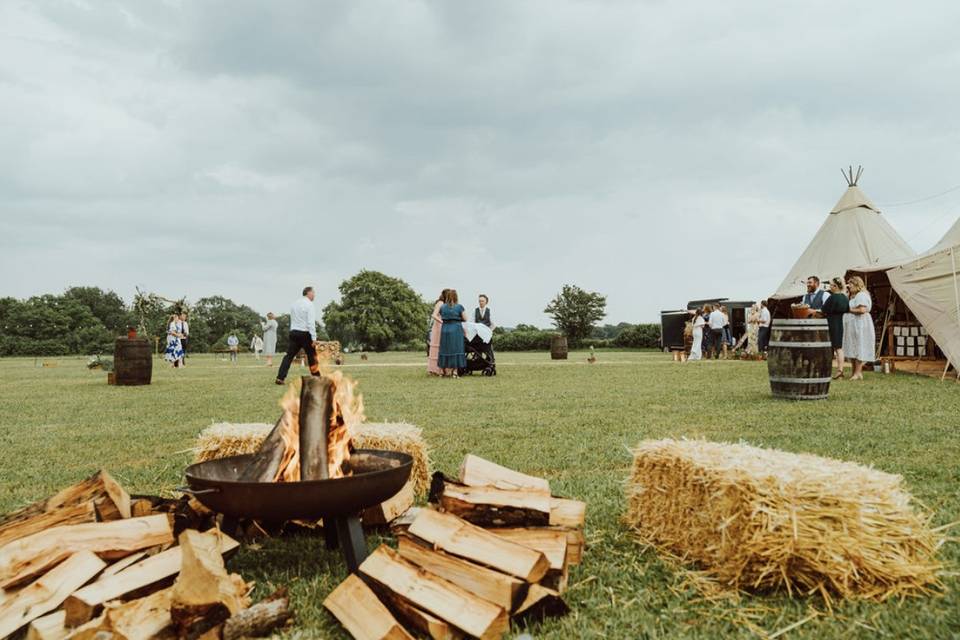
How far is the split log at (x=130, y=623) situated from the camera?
7.14 feet

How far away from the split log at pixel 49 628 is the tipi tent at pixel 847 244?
23.4m

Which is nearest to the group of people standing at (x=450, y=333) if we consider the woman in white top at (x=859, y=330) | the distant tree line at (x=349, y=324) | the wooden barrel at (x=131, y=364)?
the wooden barrel at (x=131, y=364)

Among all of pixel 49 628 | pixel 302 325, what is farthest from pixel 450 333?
pixel 49 628

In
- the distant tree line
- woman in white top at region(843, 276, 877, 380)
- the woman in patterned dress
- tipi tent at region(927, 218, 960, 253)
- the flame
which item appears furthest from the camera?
the distant tree line

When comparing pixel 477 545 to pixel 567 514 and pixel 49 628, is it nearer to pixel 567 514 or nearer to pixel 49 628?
pixel 567 514

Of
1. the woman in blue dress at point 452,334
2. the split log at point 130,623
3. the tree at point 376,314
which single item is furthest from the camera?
the tree at point 376,314

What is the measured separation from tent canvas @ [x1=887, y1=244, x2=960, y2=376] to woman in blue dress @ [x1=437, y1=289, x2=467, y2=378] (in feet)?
33.4

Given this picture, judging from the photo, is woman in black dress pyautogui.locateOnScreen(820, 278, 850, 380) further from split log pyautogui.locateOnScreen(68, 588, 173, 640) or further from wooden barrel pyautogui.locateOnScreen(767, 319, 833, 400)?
split log pyautogui.locateOnScreen(68, 588, 173, 640)

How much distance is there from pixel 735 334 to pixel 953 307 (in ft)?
58.5

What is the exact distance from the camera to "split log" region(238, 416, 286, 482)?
2910 mm

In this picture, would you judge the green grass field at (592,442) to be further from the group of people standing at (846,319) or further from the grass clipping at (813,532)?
the group of people standing at (846,319)

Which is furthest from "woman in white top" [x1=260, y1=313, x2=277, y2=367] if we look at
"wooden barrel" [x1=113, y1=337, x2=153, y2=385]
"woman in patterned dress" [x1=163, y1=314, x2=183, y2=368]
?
"wooden barrel" [x1=113, y1=337, x2=153, y2=385]

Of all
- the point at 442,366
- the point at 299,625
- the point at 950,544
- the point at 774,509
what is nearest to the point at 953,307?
the point at 442,366

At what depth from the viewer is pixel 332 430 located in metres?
3.10
